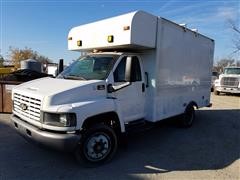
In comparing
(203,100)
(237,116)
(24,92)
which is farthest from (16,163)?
(237,116)

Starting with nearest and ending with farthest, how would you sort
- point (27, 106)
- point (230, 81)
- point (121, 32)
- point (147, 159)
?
1. point (27, 106)
2. point (147, 159)
3. point (121, 32)
4. point (230, 81)

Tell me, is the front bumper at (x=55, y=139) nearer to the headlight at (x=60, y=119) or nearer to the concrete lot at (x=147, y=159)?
the headlight at (x=60, y=119)

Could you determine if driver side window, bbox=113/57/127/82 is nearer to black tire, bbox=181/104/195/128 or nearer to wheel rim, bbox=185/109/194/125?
black tire, bbox=181/104/195/128

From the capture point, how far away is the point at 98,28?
574cm

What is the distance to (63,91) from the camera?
4195 mm

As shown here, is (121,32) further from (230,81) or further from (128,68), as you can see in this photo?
(230,81)

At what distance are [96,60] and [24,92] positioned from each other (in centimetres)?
165

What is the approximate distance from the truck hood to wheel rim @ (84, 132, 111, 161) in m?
0.79

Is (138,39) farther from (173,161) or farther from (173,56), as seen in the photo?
(173,161)

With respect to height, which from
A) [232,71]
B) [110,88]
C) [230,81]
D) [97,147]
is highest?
[232,71]

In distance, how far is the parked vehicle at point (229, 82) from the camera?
18.2m

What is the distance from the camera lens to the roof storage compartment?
5.06 meters

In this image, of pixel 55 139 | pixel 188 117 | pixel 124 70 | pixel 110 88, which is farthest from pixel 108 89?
pixel 188 117

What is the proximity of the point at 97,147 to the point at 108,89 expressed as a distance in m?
1.16
